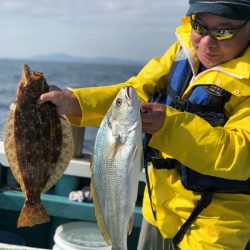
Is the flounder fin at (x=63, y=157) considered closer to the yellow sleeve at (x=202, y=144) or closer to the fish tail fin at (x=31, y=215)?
the fish tail fin at (x=31, y=215)

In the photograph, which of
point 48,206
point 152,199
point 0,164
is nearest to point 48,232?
point 48,206

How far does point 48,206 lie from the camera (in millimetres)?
4656

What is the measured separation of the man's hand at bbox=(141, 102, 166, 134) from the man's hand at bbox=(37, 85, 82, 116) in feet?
1.73

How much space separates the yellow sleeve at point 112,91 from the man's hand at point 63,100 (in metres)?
0.04

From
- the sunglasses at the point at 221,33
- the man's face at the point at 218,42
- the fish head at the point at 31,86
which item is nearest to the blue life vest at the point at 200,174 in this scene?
the man's face at the point at 218,42

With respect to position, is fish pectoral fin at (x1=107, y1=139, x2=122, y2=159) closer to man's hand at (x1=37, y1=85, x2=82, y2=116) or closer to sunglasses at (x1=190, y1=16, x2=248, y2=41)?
man's hand at (x1=37, y1=85, x2=82, y2=116)

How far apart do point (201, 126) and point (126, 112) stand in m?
0.49

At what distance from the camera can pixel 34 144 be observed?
276cm

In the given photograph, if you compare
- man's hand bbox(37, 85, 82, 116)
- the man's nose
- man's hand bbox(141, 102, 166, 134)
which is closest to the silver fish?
man's hand bbox(141, 102, 166, 134)

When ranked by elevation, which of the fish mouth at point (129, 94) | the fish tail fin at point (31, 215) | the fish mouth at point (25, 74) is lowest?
the fish tail fin at point (31, 215)

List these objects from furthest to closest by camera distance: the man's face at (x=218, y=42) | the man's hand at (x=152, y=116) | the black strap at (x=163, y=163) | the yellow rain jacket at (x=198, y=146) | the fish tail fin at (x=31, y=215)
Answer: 1. the black strap at (x=163, y=163)
2. the fish tail fin at (x=31, y=215)
3. the man's face at (x=218, y=42)
4. the yellow rain jacket at (x=198, y=146)
5. the man's hand at (x=152, y=116)

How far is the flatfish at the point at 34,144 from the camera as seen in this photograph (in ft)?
8.82

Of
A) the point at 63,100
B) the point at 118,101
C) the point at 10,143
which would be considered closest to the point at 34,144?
the point at 10,143

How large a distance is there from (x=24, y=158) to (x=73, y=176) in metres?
2.07
